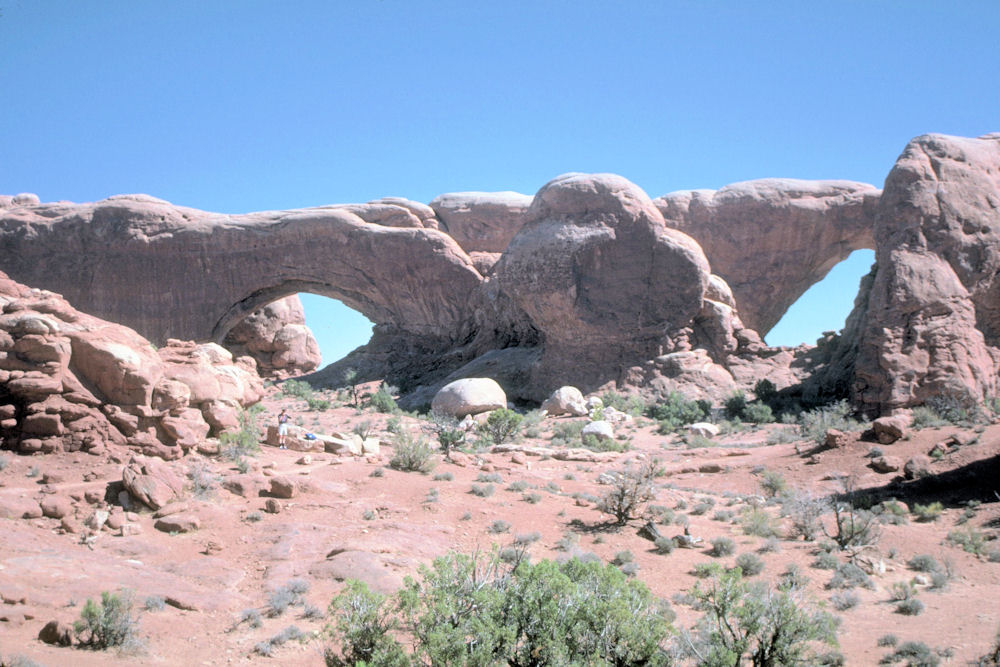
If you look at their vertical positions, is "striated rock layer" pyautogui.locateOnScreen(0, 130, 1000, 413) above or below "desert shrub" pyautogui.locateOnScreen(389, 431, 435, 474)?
above

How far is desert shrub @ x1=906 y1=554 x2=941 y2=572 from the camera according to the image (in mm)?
7818

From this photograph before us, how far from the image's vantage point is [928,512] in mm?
9859

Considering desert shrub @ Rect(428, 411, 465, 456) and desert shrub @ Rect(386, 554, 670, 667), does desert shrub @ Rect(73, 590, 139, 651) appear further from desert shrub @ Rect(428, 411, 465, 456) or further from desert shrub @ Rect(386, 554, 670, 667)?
desert shrub @ Rect(428, 411, 465, 456)

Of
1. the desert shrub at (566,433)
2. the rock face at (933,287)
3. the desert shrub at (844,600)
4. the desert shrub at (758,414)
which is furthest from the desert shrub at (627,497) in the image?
the desert shrub at (758,414)

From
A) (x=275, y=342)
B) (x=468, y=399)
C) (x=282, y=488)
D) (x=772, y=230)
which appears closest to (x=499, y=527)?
(x=282, y=488)

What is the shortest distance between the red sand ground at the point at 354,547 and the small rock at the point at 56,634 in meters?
0.07

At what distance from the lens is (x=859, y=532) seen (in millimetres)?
8609

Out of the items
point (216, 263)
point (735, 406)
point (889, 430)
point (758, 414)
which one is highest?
point (216, 263)

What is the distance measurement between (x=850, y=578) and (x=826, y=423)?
26.9 feet

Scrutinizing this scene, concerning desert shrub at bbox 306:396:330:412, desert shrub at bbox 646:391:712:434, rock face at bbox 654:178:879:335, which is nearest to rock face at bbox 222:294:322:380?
desert shrub at bbox 306:396:330:412

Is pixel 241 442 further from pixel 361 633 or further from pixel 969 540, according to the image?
pixel 969 540

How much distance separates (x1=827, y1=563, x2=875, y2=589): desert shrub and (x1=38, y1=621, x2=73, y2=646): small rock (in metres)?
6.62

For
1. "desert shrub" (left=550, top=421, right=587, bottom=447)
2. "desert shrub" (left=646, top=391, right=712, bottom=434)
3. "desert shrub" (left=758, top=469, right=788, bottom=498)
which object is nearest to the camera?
"desert shrub" (left=758, top=469, right=788, bottom=498)

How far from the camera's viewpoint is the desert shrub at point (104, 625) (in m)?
5.04
